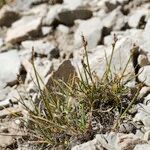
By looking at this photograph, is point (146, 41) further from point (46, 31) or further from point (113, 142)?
point (46, 31)

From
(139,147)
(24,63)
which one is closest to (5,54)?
(24,63)

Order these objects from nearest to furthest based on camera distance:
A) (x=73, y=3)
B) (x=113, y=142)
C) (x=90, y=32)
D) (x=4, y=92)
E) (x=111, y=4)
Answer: (x=113, y=142) < (x=4, y=92) < (x=90, y=32) < (x=111, y=4) < (x=73, y=3)

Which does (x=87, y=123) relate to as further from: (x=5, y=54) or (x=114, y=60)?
(x=5, y=54)

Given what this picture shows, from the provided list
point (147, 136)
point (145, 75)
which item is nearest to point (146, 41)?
point (145, 75)

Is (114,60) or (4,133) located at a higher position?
(114,60)

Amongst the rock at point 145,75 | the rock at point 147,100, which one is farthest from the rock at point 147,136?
the rock at point 145,75

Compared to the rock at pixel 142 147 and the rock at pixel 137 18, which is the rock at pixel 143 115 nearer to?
the rock at pixel 142 147

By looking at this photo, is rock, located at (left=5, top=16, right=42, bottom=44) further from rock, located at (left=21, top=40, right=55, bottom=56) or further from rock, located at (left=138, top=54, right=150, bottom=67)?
rock, located at (left=138, top=54, right=150, bottom=67)
